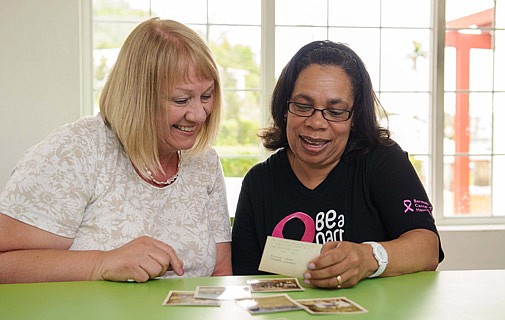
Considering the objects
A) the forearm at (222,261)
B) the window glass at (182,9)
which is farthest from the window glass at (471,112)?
the forearm at (222,261)

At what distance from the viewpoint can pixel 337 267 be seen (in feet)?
4.91

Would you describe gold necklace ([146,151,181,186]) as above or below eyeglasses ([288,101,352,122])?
below

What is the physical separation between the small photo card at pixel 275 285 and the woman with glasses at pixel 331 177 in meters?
0.30

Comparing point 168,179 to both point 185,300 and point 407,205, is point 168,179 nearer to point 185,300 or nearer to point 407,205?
point 185,300

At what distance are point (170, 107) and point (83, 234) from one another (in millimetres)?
431

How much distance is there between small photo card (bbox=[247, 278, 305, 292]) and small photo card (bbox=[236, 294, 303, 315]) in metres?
0.07

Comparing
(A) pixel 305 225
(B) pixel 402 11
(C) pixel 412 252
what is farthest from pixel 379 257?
(B) pixel 402 11

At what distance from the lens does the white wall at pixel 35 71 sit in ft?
11.5

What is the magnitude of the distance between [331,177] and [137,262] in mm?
717

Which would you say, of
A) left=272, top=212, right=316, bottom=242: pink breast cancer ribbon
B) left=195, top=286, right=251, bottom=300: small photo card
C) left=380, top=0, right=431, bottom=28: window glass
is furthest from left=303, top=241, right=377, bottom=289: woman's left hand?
left=380, top=0, right=431, bottom=28: window glass

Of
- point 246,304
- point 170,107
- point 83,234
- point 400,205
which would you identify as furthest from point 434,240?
point 83,234

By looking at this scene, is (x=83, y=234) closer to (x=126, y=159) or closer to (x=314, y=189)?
(x=126, y=159)

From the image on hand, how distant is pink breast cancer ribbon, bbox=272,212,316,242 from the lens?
1946 mm

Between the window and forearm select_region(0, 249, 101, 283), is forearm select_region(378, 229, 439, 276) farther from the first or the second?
the window
